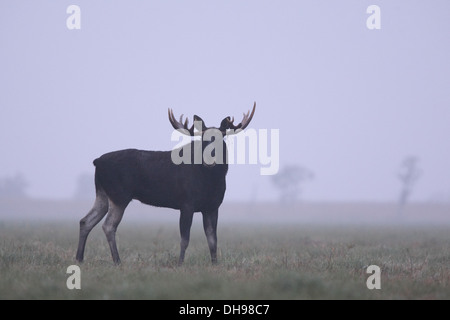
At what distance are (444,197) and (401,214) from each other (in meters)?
113

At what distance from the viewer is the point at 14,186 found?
410ft

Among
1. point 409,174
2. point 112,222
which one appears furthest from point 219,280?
point 409,174

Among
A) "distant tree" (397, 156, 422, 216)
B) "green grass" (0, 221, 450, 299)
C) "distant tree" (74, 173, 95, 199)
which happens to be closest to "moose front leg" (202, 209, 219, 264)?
"green grass" (0, 221, 450, 299)

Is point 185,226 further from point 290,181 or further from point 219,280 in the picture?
point 290,181

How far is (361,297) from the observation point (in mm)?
5777

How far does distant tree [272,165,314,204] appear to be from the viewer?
339 ft

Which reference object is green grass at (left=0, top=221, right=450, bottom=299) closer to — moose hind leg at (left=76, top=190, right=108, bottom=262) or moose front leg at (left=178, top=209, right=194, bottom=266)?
moose front leg at (left=178, top=209, right=194, bottom=266)

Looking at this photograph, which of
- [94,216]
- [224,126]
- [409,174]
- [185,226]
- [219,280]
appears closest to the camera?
[219,280]

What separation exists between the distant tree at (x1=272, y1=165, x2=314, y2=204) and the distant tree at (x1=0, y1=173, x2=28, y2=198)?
6749 cm

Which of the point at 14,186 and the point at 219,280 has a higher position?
the point at 219,280

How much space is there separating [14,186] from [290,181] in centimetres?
7469

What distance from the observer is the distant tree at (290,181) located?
103m
